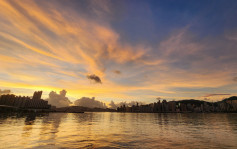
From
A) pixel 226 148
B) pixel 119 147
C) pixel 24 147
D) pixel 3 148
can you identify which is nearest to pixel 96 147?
pixel 119 147

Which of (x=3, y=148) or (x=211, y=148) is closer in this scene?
(x=3, y=148)

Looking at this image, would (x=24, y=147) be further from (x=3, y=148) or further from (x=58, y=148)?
(x=58, y=148)

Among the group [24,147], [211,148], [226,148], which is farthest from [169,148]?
[24,147]

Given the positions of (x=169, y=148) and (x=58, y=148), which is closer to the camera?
(x=58, y=148)

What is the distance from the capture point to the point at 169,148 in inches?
752

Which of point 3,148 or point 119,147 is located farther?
point 119,147

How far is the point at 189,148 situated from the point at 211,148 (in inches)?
147

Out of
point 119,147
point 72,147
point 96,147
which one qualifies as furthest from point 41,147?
point 119,147

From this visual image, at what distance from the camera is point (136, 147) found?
19250 mm

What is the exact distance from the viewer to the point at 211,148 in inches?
776

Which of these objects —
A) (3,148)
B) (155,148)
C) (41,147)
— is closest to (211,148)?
(155,148)

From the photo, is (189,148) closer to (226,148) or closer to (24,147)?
(226,148)

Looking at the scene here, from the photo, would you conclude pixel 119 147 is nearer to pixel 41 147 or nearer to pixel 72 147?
pixel 72 147

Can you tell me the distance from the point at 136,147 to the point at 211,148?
11.9 metres
